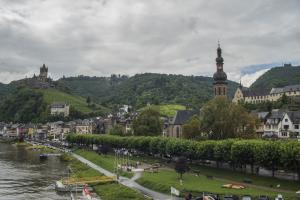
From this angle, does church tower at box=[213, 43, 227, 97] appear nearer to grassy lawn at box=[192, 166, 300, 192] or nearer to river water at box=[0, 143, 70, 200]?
river water at box=[0, 143, 70, 200]

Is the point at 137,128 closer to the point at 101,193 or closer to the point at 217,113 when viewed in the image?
the point at 217,113

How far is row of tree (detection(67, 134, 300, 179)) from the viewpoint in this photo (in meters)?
66.1

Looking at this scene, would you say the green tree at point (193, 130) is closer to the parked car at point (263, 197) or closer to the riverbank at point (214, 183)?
the riverbank at point (214, 183)

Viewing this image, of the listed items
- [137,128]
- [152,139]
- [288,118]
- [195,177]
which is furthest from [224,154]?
[137,128]

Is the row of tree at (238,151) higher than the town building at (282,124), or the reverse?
the town building at (282,124)

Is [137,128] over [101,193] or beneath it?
over

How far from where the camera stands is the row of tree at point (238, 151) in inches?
2603

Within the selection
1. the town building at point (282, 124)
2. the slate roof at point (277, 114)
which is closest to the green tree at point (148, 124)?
the town building at point (282, 124)

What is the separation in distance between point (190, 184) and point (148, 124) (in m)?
83.4

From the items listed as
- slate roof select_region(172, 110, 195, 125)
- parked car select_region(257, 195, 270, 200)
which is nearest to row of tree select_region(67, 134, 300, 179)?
parked car select_region(257, 195, 270, 200)

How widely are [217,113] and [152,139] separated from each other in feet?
63.5

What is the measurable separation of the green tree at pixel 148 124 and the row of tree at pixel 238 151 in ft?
90.2

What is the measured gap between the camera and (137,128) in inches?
5965

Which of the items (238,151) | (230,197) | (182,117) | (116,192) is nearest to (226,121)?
(238,151)
